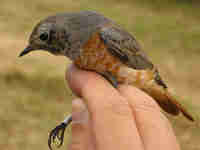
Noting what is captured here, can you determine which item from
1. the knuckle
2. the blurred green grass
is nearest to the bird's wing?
the knuckle

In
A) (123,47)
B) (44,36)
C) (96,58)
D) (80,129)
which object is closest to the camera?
(80,129)

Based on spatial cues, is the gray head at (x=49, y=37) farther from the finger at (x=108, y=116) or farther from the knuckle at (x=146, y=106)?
the knuckle at (x=146, y=106)

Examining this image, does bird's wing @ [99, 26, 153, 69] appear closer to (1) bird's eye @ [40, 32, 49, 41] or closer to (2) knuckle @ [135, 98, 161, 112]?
(1) bird's eye @ [40, 32, 49, 41]

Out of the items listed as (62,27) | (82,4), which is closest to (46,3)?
(82,4)

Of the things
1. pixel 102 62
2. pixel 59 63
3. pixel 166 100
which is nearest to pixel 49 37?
pixel 102 62

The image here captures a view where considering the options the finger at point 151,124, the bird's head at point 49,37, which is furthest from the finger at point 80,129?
the bird's head at point 49,37

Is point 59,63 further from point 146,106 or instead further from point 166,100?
point 146,106
